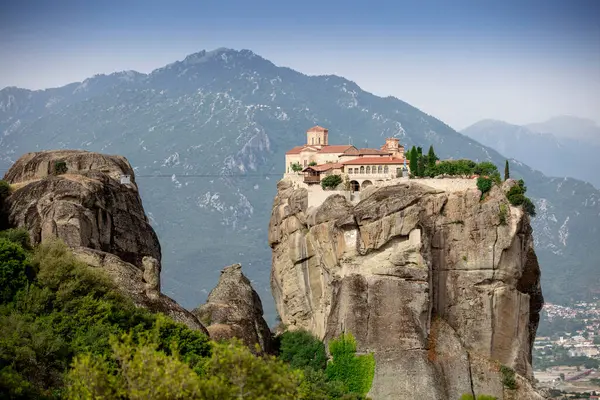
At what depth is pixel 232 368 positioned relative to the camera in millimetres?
31562

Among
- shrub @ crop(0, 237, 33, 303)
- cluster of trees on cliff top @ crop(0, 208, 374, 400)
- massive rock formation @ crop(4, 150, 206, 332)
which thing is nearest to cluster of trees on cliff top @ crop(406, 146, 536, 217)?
cluster of trees on cliff top @ crop(0, 208, 374, 400)

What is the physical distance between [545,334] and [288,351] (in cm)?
13015

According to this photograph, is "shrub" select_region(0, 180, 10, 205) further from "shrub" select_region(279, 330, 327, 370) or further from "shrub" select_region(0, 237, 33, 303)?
"shrub" select_region(279, 330, 327, 370)

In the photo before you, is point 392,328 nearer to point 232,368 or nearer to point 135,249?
point 135,249

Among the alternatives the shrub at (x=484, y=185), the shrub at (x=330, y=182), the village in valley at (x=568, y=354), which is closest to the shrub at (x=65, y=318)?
the shrub at (x=484, y=185)

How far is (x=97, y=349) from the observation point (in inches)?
1666

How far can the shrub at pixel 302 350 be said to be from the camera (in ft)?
214

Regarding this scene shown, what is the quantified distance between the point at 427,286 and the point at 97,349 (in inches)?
1052

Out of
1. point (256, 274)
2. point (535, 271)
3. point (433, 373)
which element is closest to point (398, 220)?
point (433, 373)

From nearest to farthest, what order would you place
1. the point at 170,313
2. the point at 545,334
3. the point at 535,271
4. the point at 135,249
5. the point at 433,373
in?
the point at 170,313, the point at 135,249, the point at 433,373, the point at 535,271, the point at 545,334

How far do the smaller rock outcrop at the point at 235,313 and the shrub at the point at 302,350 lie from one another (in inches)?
40.5

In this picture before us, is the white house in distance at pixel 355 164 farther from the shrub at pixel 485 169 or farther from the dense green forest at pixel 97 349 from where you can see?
the dense green forest at pixel 97 349

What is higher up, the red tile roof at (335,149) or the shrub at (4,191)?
the red tile roof at (335,149)

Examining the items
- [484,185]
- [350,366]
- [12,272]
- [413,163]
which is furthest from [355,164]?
[12,272]
